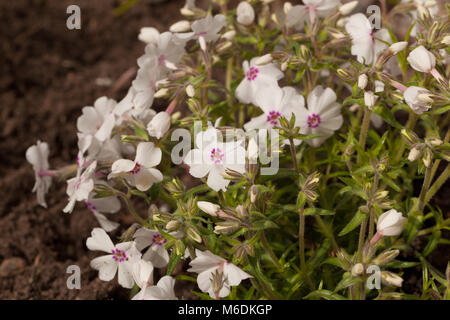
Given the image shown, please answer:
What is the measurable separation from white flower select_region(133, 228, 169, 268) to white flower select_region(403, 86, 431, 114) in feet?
3.34

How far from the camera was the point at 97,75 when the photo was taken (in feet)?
13.7

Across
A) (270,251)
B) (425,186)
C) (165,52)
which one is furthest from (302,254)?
(165,52)

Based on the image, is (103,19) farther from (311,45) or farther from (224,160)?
(224,160)

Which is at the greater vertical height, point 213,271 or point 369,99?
point 369,99

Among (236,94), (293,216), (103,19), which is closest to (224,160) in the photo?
(236,94)

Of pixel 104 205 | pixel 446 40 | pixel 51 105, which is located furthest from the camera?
pixel 51 105

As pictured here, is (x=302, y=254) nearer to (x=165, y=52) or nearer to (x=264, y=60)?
(x=264, y=60)

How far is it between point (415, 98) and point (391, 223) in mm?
432

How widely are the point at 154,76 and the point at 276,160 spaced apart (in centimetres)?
64

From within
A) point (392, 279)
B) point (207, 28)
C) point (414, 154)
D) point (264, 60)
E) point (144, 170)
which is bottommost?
point (392, 279)

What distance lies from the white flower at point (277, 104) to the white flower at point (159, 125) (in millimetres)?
318

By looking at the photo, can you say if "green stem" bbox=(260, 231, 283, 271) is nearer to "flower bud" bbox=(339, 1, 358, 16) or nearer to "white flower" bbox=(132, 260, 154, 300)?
"white flower" bbox=(132, 260, 154, 300)

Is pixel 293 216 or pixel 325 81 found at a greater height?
pixel 325 81

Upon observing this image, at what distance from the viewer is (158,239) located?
2182mm
